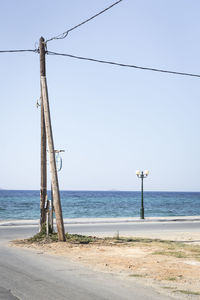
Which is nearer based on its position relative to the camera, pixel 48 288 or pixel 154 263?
pixel 48 288

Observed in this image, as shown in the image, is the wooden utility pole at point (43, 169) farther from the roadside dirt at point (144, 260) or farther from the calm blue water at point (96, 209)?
the calm blue water at point (96, 209)

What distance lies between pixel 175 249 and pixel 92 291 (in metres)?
6.30

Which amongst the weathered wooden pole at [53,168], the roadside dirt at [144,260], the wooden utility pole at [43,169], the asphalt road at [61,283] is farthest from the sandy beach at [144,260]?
the wooden utility pole at [43,169]

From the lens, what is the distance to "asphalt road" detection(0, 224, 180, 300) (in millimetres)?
7152

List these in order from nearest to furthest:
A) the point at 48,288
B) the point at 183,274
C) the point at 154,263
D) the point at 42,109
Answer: the point at 48,288
the point at 183,274
the point at 154,263
the point at 42,109

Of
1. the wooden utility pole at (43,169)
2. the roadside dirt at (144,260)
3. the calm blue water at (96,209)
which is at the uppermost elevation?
the wooden utility pole at (43,169)

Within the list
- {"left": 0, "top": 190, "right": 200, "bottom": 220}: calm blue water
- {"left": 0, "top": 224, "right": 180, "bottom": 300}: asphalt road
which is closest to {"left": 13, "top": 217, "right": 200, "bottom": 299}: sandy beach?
{"left": 0, "top": 224, "right": 180, "bottom": 300}: asphalt road

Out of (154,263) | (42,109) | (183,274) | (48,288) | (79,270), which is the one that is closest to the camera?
(48,288)

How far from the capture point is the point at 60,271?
374 inches

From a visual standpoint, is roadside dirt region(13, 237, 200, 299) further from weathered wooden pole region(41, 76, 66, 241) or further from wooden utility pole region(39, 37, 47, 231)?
wooden utility pole region(39, 37, 47, 231)

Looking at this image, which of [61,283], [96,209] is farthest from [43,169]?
[96,209]

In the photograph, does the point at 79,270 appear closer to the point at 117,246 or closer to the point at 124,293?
the point at 124,293

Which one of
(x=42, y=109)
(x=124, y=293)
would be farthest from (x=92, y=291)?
(x=42, y=109)

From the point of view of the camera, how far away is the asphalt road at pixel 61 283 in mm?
7152
